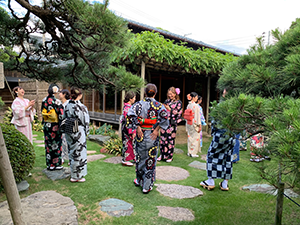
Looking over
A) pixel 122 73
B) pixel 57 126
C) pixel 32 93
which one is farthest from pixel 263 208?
pixel 32 93

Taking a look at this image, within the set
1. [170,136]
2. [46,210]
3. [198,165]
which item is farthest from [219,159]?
[46,210]

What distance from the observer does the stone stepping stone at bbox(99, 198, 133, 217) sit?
298 centimetres

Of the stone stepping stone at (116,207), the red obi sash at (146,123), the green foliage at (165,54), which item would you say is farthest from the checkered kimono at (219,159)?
the green foliage at (165,54)

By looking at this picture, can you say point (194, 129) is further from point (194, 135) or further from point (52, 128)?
point (52, 128)

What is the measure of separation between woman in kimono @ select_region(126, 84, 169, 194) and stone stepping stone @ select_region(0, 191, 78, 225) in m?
1.34

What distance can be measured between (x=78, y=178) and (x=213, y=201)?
2.67 metres

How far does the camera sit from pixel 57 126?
15.5 ft

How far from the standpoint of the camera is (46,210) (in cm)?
280

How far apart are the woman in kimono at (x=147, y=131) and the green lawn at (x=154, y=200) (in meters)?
0.40

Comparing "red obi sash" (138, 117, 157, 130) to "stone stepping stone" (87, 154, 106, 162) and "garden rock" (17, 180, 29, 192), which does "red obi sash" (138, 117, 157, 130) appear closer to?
"garden rock" (17, 180, 29, 192)

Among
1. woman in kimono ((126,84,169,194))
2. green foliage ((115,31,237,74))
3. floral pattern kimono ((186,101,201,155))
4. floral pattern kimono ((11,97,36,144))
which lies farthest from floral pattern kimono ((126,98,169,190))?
floral pattern kimono ((186,101,201,155))

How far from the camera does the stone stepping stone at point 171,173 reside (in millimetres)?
4695

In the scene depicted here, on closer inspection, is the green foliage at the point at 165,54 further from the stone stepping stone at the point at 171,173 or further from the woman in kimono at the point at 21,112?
the stone stepping stone at the point at 171,173

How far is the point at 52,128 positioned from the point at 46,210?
225 cm
